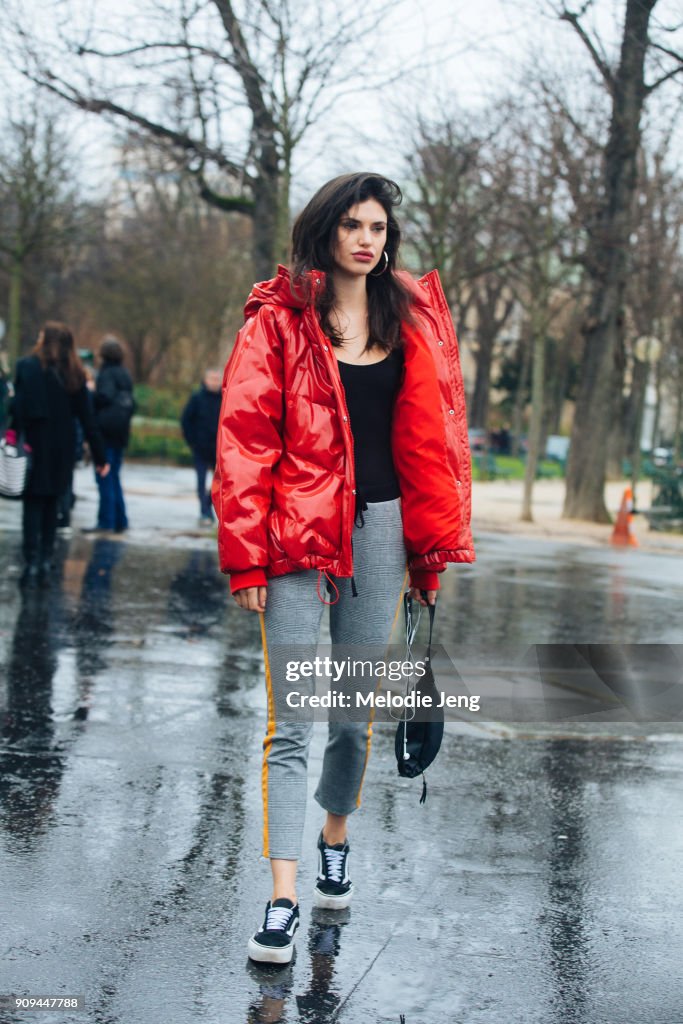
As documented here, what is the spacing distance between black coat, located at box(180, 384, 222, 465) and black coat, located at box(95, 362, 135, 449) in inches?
52.8

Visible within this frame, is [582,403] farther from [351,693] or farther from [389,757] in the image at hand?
[351,693]

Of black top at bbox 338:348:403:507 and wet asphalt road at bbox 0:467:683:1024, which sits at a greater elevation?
black top at bbox 338:348:403:507

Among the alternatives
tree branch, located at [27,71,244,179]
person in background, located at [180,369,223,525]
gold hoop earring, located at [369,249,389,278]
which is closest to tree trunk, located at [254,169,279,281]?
tree branch, located at [27,71,244,179]

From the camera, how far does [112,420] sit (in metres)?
13.9

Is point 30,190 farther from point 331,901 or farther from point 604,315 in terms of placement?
point 331,901

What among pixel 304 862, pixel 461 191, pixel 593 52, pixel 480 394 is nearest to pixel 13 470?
pixel 304 862

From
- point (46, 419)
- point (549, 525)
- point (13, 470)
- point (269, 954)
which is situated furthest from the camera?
point (549, 525)

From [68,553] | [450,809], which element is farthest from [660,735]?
[68,553]

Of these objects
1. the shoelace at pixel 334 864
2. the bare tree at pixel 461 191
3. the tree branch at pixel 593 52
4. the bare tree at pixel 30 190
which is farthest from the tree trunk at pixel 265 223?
the bare tree at pixel 30 190

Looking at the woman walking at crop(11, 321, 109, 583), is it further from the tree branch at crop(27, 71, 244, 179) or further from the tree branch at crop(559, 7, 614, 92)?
the tree branch at crop(559, 7, 614, 92)

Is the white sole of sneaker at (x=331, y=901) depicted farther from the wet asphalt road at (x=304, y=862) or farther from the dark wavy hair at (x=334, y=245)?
the dark wavy hair at (x=334, y=245)

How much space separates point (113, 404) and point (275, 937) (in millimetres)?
10906

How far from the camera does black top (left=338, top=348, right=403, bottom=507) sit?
3.76 m

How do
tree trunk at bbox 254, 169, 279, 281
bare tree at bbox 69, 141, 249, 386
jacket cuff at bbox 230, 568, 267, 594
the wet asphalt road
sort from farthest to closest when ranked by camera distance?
bare tree at bbox 69, 141, 249, 386 → tree trunk at bbox 254, 169, 279, 281 → jacket cuff at bbox 230, 568, 267, 594 → the wet asphalt road
